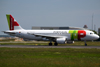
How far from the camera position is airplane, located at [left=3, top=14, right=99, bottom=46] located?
1810 inches

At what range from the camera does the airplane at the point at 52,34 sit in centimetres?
4597

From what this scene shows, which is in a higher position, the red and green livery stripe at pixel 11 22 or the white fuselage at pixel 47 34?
the red and green livery stripe at pixel 11 22

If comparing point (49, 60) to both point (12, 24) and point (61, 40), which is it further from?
point (12, 24)

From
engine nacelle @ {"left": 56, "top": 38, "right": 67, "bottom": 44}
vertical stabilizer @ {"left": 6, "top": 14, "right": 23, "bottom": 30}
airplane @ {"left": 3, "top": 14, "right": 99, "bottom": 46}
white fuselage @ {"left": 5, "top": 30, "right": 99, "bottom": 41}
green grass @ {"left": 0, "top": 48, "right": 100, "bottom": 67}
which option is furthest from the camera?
vertical stabilizer @ {"left": 6, "top": 14, "right": 23, "bottom": 30}

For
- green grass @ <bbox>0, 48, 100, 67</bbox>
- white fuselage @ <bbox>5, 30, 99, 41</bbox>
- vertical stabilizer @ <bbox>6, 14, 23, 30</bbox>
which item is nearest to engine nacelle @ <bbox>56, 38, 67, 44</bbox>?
white fuselage @ <bbox>5, 30, 99, 41</bbox>

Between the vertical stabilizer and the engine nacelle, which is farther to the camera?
the vertical stabilizer

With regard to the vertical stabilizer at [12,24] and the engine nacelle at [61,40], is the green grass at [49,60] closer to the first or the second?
the engine nacelle at [61,40]

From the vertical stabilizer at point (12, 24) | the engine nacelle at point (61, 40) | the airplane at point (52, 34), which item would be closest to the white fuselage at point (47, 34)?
the airplane at point (52, 34)

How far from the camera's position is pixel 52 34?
48.2 metres

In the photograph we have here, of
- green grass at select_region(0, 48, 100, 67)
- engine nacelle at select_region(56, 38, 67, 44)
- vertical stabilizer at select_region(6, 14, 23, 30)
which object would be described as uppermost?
vertical stabilizer at select_region(6, 14, 23, 30)

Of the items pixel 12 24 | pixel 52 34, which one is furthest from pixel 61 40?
pixel 12 24

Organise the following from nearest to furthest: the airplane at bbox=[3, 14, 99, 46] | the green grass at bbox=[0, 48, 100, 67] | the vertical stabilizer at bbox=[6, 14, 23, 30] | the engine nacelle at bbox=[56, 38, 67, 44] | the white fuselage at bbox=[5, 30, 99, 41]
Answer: the green grass at bbox=[0, 48, 100, 67] → the engine nacelle at bbox=[56, 38, 67, 44] → the airplane at bbox=[3, 14, 99, 46] → the white fuselage at bbox=[5, 30, 99, 41] → the vertical stabilizer at bbox=[6, 14, 23, 30]

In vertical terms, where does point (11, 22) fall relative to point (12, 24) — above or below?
above

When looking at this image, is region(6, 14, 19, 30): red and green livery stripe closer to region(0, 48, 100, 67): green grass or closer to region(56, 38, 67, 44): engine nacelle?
region(56, 38, 67, 44): engine nacelle
